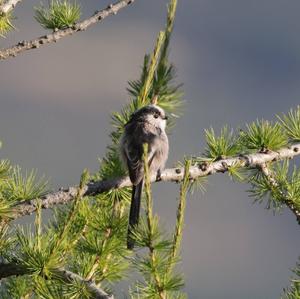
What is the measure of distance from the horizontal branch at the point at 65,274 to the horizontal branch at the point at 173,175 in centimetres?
39

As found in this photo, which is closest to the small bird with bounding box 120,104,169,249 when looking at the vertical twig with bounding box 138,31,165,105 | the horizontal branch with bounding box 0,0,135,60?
the vertical twig with bounding box 138,31,165,105

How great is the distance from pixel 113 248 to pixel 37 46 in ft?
8.31

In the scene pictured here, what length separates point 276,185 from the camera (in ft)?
20.8

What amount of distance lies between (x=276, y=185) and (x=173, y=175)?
1030mm

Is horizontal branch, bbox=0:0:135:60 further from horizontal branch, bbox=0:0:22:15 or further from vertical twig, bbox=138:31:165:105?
vertical twig, bbox=138:31:165:105

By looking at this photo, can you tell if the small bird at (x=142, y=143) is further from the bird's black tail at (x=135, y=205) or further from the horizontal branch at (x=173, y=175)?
the horizontal branch at (x=173, y=175)

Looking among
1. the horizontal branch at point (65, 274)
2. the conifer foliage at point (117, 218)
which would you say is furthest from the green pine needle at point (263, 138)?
the horizontal branch at point (65, 274)

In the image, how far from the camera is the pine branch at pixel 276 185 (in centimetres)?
625

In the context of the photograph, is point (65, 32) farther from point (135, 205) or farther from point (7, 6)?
point (135, 205)

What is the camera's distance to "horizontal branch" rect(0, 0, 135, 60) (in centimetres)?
698

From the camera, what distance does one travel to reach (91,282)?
16.1 feet

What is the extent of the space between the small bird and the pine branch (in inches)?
39.2

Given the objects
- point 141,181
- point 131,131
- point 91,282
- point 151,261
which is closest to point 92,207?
point 141,181

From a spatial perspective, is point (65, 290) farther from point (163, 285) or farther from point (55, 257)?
point (163, 285)
